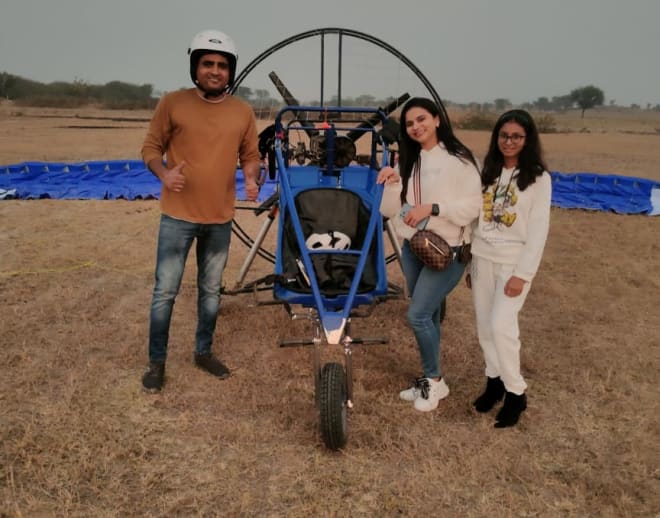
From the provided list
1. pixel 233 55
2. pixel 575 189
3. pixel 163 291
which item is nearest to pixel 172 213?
pixel 163 291

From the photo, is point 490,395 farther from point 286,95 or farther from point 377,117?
point 286,95

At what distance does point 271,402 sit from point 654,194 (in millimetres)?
8887

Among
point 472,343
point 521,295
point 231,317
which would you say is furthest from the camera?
point 231,317

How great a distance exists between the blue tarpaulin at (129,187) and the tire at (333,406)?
7.15 metres

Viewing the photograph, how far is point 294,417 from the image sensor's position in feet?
10.7

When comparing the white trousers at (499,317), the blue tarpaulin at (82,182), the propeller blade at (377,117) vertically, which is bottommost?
the white trousers at (499,317)

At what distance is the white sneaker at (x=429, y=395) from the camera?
332cm

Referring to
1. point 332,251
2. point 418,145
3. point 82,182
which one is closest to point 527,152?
point 418,145

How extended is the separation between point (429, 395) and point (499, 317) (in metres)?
0.74

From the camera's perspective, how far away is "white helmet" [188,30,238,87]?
10.3 ft

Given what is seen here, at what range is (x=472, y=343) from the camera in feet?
14.4

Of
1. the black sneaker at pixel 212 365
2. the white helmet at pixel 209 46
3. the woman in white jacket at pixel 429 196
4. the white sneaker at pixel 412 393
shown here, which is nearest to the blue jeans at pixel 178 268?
the black sneaker at pixel 212 365

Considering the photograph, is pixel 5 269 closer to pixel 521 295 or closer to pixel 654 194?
pixel 521 295

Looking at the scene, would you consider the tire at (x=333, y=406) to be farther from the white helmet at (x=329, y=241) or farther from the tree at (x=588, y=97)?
the tree at (x=588, y=97)
